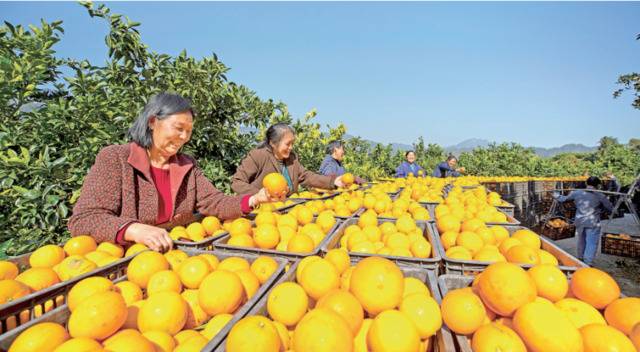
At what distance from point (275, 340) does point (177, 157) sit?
209 centimetres

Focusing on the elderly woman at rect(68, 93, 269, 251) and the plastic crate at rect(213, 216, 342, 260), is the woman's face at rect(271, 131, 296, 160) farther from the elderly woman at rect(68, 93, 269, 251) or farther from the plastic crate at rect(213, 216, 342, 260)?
the plastic crate at rect(213, 216, 342, 260)

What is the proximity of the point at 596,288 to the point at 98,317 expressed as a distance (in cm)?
196

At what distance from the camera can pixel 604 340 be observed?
3.31 feet

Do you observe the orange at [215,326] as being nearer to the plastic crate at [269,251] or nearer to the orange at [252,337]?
the orange at [252,337]

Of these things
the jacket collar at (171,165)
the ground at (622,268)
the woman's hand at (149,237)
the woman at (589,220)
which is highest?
the jacket collar at (171,165)

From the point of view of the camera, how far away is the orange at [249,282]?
4.67 feet

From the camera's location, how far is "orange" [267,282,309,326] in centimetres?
120

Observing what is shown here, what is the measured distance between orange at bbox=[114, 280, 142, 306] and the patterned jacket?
63cm

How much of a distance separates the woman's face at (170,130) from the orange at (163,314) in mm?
1387

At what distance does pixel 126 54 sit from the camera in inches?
142

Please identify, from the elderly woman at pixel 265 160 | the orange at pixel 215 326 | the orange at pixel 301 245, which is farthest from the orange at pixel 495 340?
the elderly woman at pixel 265 160

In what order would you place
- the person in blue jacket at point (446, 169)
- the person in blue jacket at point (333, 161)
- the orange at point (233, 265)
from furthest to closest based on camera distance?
the person in blue jacket at point (446, 169)
the person in blue jacket at point (333, 161)
the orange at point (233, 265)

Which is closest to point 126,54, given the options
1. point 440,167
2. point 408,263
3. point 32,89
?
point 32,89

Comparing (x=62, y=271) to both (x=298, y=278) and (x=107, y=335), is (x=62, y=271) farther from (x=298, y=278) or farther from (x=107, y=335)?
(x=298, y=278)
